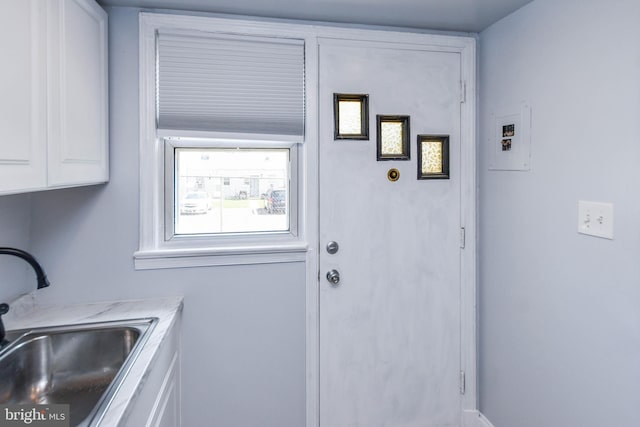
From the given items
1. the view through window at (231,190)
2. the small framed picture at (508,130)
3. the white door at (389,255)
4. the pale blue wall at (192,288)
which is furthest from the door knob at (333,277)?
the small framed picture at (508,130)

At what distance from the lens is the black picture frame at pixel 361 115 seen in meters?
1.90

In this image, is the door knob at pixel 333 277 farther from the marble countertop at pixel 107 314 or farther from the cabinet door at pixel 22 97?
the cabinet door at pixel 22 97

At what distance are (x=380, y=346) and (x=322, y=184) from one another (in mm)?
919

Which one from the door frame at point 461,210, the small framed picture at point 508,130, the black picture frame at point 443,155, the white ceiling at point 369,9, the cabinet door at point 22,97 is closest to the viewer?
the cabinet door at point 22,97

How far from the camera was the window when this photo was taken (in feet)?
5.69

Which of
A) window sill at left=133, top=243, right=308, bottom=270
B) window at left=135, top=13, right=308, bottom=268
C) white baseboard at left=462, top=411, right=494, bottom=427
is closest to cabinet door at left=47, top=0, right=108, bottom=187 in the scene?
window at left=135, top=13, right=308, bottom=268

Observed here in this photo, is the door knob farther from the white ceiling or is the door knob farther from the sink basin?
Result: the white ceiling

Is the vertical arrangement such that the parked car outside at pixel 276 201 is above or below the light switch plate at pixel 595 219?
above

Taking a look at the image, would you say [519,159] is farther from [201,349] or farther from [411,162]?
[201,349]

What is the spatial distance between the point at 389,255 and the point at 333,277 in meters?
0.33

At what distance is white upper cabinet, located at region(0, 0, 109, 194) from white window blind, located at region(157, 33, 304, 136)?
280 millimetres

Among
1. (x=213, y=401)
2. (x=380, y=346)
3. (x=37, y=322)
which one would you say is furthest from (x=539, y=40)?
(x=37, y=322)

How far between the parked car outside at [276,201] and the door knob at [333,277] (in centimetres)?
42

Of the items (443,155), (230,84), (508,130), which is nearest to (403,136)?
(443,155)
